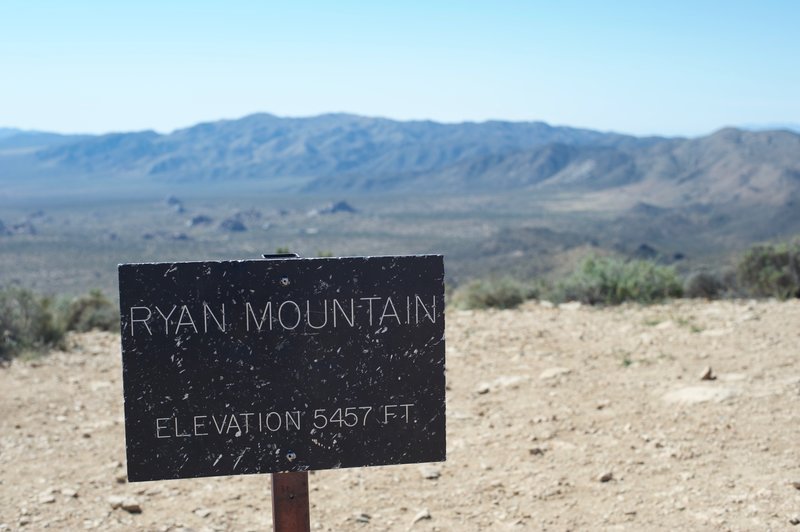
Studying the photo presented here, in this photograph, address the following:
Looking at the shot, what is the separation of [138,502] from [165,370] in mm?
2317

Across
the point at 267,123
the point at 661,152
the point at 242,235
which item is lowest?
the point at 242,235

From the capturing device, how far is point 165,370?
3.68 meters

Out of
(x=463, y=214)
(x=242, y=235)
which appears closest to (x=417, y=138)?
(x=463, y=214)

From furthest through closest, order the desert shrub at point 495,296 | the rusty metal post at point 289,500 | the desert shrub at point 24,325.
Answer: the desert shrub at point 495,296 → the desert shrub at point 24,325 → the rusty metal post at point 289,500

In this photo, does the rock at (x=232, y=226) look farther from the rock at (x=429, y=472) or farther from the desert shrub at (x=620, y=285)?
the rock at (x=429, y=472)

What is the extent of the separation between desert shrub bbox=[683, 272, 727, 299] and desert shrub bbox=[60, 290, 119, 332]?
7.18 meters

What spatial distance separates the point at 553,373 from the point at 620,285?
11.4ft

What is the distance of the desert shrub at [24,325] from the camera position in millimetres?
9609

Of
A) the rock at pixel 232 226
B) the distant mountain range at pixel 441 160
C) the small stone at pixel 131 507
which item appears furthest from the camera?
the distant mountain range at pixel 441 160

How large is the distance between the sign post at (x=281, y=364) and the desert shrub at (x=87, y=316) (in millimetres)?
7606

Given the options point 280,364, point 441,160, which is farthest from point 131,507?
point 441,160

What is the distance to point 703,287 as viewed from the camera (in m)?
11.9

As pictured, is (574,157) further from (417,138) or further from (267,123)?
(267,123)

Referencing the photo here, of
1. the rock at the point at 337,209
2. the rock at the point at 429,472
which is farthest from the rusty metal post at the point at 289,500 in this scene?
the rock at the point at 337,209
